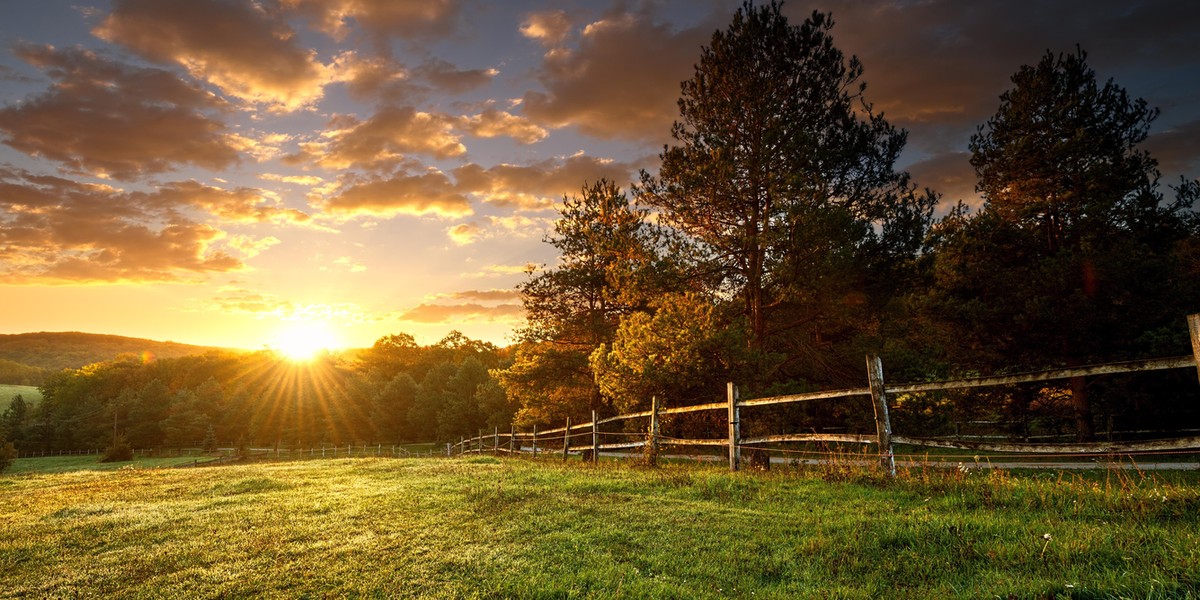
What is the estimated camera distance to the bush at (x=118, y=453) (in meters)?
57.7

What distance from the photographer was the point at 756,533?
5676 millimetres

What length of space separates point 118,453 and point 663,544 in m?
75.2

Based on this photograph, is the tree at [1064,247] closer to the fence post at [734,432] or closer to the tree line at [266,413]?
the fence post at [734,432]

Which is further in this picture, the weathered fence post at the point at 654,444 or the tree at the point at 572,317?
the tree at the point at 572,317

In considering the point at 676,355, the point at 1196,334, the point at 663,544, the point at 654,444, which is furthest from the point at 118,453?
the point at 1196,334

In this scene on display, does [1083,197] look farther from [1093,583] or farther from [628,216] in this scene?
[1093,583]

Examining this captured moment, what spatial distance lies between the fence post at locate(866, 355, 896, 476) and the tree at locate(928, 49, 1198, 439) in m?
10.9

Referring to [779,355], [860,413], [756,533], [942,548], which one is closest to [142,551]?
[756,533]

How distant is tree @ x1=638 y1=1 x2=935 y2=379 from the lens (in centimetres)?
1603

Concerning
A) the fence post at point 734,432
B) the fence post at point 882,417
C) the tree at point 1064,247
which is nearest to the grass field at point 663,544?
the fence post at point 882,417

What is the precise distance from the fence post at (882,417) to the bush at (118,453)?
7540 centimetres

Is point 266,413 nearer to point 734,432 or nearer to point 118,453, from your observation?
point 118,453

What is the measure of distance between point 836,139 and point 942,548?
15.3m

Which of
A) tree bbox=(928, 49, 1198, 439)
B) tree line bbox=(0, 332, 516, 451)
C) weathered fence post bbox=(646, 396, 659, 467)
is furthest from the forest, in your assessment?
tree line bbox=(0, 332, 516, 451)
